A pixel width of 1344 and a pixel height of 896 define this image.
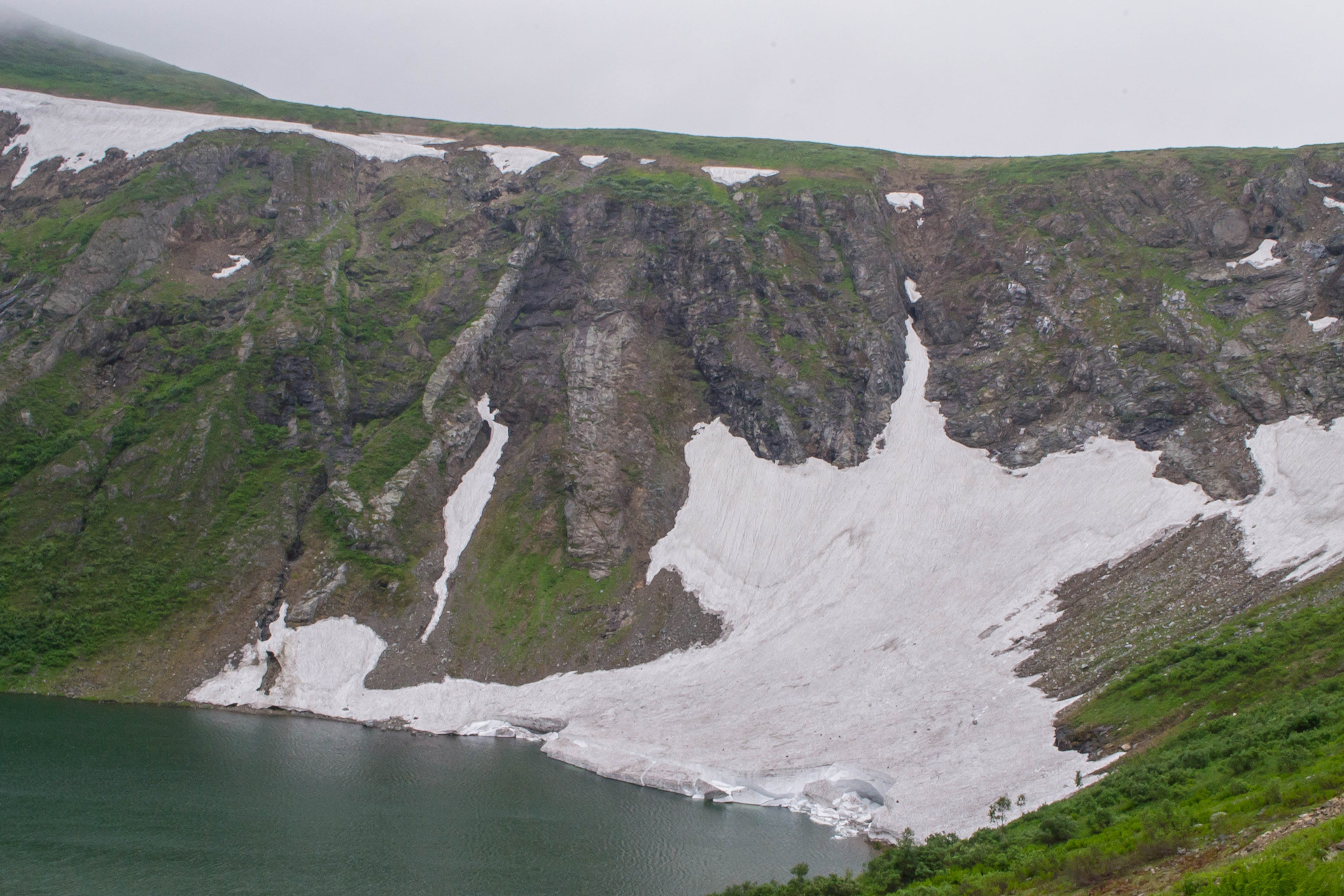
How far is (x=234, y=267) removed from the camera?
3789 inches

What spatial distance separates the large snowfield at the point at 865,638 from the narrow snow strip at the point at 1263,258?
71.5 feet

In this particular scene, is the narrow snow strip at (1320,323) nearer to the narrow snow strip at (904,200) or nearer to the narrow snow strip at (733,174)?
the narrow snow strip at (904,200)

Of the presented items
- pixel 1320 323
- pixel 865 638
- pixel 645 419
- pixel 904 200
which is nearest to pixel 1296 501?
pixel 1320 323

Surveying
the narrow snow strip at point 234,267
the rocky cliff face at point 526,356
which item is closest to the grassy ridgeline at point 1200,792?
the rocky cliff face at point 526,356

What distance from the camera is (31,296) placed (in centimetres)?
8719

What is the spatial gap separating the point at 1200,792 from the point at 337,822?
37.4m

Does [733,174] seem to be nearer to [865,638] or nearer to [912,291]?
[912,291]

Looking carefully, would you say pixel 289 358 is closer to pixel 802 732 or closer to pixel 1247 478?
pixel 802 732

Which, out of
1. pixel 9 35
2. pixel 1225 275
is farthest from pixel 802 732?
pixel 9 35

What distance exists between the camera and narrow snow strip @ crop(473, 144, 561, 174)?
114688mm

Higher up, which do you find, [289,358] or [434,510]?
[289,358]

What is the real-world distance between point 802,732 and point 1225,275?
62549mm

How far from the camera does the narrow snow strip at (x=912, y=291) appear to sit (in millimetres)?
97438

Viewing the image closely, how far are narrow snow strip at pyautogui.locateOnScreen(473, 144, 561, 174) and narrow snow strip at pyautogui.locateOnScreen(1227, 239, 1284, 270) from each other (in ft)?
273
